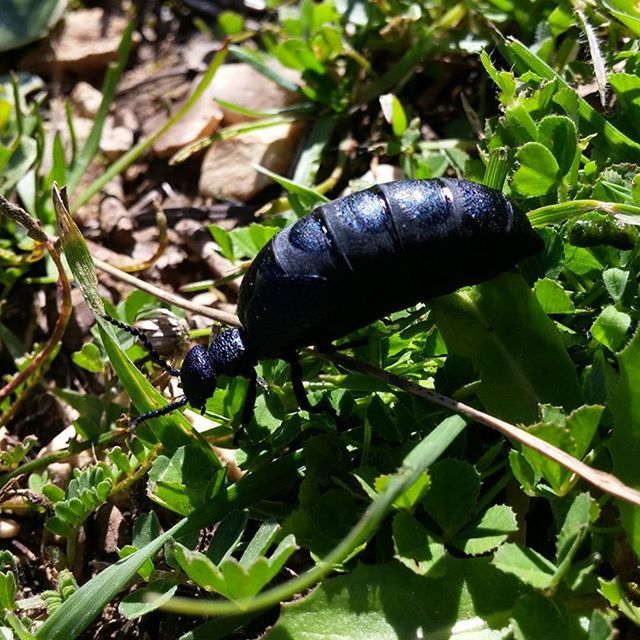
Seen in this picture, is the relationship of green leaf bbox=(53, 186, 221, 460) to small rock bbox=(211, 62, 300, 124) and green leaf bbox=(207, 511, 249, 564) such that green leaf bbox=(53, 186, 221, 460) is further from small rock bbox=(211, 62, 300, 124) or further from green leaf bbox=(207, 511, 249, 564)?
small rock bbox=(211, 62, 300, 124)

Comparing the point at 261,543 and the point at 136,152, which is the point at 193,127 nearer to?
the point at 136,152

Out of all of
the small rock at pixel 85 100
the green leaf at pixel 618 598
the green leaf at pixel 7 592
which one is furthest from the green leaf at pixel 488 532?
the small rock at pixel 85 100

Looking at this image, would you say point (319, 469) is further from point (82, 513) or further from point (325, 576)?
point (82, 513)

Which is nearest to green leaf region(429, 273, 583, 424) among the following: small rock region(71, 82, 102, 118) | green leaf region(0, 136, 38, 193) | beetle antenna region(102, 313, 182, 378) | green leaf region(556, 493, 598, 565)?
green leaf region(556, 493, 598, 565)

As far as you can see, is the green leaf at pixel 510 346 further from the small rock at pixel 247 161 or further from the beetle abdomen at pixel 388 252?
the small rock at pixel 247 161

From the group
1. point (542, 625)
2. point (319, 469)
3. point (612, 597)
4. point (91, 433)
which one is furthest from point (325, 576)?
point (91, 433)

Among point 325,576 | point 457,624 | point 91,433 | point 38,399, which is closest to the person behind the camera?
point 457,624

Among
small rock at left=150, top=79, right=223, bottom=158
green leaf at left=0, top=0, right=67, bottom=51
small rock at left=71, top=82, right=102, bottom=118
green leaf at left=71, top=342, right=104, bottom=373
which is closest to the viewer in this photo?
green leaf at left=71, top=342, right=104, bottom=373
